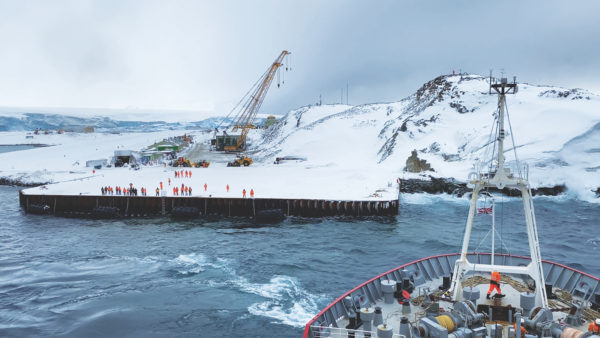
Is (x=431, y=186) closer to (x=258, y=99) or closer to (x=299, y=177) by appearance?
(x=299, y=177)

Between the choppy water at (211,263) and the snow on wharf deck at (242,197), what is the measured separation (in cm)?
241

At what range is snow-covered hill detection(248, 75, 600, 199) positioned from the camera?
71.3 metres

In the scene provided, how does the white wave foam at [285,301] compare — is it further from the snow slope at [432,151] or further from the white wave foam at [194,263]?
the snow slope at [432,151]

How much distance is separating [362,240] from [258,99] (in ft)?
319

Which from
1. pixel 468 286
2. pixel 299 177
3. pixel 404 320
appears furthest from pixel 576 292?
pixel 299 177

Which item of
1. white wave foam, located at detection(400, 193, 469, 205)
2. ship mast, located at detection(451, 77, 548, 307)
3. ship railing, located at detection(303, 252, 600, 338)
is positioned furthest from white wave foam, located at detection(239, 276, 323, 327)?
white wave foam, located at detection(400, 193, 469, 205)

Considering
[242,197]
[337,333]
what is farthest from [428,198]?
[337,333]

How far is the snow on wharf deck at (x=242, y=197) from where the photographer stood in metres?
54.5

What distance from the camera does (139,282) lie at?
106ft

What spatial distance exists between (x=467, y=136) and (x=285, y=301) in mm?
71139

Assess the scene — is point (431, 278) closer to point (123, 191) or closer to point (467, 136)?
point (123, 191)

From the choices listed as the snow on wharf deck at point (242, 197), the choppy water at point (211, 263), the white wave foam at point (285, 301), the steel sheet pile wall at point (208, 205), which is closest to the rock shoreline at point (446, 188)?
the snow on wharf deck at point (242, 197)

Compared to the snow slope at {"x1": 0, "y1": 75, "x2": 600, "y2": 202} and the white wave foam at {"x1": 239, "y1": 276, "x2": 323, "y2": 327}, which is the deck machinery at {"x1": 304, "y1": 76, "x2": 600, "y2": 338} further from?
the snow slope at {"x1": 0, "y1": 75, "x2": 600, "y2": 202}

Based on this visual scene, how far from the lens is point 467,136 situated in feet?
286
